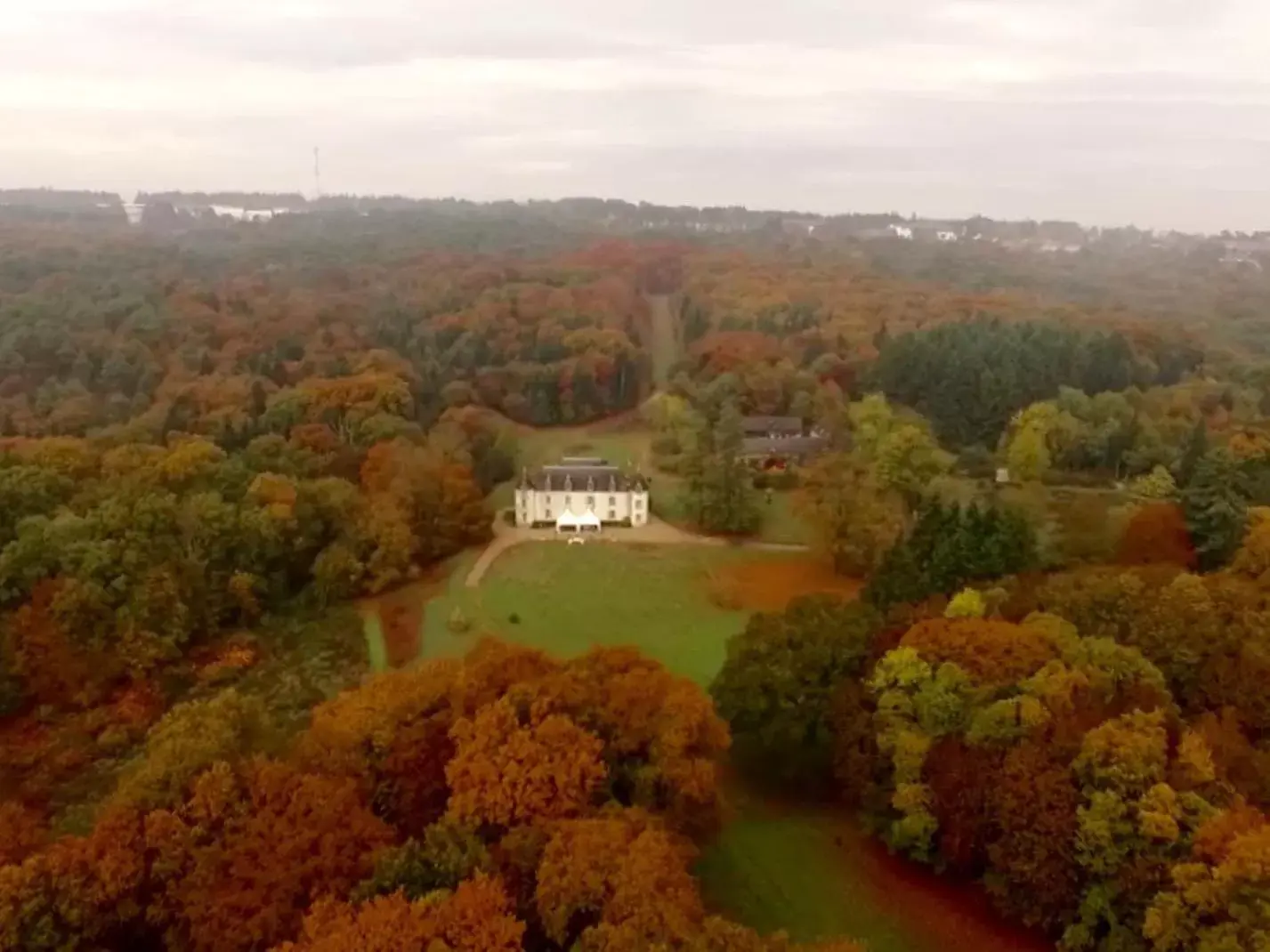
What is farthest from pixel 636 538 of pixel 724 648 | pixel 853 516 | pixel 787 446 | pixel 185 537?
pixel 185 537

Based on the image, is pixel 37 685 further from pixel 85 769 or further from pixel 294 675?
pixel 294 675

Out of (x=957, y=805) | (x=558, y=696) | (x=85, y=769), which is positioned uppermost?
(x=558, y=696)

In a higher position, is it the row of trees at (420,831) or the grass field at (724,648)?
the row of trees at (420,831)

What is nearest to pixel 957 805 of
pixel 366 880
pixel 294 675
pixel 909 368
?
pixel 366 880

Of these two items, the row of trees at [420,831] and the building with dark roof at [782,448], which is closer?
Result: the row of trees at [420,831]

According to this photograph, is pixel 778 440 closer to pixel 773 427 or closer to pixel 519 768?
pixel 773 427

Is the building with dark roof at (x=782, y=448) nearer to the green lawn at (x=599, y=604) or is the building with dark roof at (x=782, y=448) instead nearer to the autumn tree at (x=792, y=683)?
the green lawn at (x=599, y=604)

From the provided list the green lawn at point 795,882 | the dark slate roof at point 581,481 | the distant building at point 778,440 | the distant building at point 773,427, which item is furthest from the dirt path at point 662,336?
the green lawn at point 795,882
